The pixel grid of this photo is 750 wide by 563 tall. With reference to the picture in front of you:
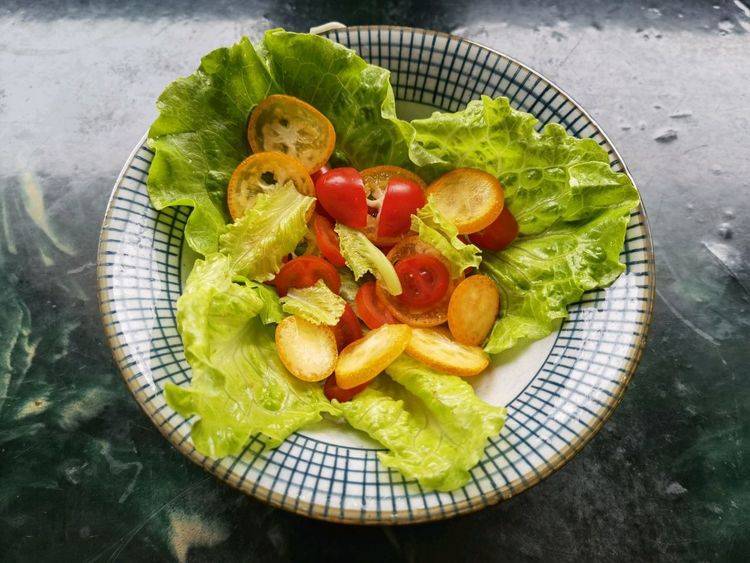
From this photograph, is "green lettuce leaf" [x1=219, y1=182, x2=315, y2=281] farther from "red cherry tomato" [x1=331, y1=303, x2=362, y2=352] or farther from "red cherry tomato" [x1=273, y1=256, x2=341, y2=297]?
"red cherry tomato" [x1=331, y1=303, x2=362, y2=352]

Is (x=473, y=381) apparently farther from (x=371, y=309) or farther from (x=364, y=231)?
(x=364, y=231)

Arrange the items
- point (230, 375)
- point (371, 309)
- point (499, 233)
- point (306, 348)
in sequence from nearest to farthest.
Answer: point (230, 375)
point (306, 348)
point (371, 309)
point (499, 233)

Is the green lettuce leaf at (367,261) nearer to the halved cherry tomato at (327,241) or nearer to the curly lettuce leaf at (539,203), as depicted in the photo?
the halved cherry tomato at (327,241)

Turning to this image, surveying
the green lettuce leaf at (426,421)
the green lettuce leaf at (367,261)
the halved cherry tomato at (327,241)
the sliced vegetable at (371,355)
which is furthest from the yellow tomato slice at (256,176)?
the green lettuce leaf at (426,421)

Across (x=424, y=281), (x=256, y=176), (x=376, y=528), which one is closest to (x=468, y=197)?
(x=424, y=281)

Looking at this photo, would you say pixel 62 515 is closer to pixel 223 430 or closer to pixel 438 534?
pixel 223 430

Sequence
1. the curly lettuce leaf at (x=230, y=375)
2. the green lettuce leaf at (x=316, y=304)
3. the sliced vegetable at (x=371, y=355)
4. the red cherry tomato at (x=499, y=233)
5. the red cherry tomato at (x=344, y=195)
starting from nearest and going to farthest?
the curly lettuce leaf at (x=230, y=375) → the sliced vegetable at (x=371, y=355) → the green lettuce leaf at (x=316, y=304) → the red cherry tomato at (x=344, y=195) → the red cherry tomato at (x=499, y=233)
